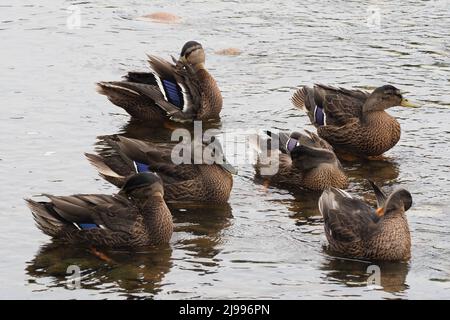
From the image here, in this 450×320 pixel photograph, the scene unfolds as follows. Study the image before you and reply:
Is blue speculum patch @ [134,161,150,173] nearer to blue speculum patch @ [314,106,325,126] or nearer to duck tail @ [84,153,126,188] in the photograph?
duck tail @ [84,153,126,188]

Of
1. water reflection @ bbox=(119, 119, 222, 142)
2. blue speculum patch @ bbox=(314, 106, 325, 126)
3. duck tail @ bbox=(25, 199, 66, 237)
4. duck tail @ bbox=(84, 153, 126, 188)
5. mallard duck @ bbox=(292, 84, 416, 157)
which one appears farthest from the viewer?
water reflection @ bbox=(119, 119, 222, 142)

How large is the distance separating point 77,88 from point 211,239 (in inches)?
195

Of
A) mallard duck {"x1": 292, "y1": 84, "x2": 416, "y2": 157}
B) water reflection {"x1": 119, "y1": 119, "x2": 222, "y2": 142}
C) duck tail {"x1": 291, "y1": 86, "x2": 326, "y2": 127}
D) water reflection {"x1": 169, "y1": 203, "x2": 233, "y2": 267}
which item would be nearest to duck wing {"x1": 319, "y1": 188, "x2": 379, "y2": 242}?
water reflection {"x1": 169, "y1": 203, "x2": 233, "y2": 267}

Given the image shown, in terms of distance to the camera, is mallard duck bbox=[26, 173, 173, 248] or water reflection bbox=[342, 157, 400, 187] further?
water reflection bbox=[342, 157, 400, 187]

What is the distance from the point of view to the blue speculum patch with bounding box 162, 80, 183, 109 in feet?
46.6

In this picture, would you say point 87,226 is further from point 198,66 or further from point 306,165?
point 198,66

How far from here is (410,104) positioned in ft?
43.4

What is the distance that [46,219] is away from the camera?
34.3ft

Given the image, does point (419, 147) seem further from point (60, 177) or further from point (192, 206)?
point (60, 177)

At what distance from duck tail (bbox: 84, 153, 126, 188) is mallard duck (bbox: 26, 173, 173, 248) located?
2.90ft

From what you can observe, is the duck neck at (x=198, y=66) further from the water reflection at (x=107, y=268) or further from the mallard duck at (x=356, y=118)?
the water reflection at (x=107, y=268)

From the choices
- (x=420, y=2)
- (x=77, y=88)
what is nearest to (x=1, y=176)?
(x=77, y=88)

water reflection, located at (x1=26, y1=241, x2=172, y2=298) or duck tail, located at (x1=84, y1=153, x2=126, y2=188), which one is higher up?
duck tail, located at (x1=84, y1=153, x2=126, y2=188)

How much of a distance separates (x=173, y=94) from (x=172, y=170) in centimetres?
264
